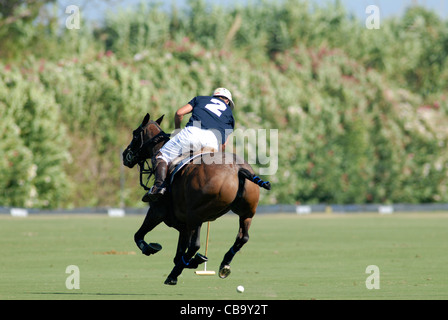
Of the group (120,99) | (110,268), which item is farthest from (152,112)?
(110,268)

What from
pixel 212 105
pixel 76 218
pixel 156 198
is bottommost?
pixel 76 218

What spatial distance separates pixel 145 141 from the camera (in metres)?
13.3

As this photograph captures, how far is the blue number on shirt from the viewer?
1266 centimetres

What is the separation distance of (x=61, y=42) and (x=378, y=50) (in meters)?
15.1

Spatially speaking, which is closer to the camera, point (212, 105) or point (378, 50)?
point (212, 105)

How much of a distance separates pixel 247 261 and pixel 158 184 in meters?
4.36

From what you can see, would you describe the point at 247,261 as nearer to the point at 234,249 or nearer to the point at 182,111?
the point at 234,249

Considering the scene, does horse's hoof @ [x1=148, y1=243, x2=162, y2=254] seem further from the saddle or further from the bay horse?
the saddle

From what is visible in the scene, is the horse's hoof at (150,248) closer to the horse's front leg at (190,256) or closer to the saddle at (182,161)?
the horse's front leg at (190,256)

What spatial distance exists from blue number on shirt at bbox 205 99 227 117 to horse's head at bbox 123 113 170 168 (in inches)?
33.2

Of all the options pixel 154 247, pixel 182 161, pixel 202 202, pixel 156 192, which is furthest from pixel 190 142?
pixel 154 247

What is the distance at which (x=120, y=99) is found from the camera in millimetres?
34625

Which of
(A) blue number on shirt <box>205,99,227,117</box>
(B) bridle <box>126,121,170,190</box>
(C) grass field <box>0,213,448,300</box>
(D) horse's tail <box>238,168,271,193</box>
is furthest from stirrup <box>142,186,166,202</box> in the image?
(A) blue number on shirt <box>205,99,227,117</box>
